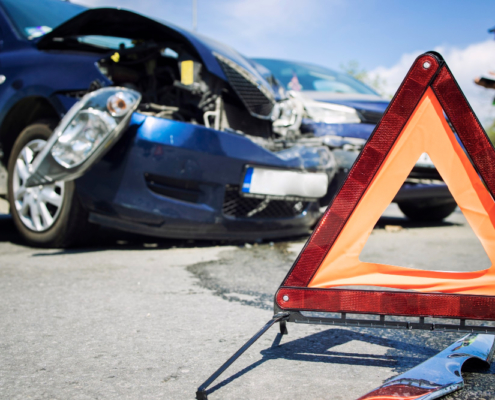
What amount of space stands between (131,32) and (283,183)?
1636 mm

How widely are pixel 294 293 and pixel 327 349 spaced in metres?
0.32

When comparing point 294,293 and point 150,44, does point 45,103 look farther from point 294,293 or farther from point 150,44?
point 294,293

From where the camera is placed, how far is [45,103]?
12.1 ft

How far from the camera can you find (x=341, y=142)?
4.57 metres

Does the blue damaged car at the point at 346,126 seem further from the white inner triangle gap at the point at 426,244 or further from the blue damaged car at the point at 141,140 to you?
the blue damaged car at the point at 141,140

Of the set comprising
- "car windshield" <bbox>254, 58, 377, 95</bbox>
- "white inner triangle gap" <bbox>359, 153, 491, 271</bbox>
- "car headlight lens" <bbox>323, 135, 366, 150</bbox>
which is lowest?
"white inner triangle gap" <bbox>359, 153, 491, 271</bbox>

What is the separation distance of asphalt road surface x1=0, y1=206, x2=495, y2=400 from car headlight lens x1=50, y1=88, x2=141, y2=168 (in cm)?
65

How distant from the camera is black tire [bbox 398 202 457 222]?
20.3 feet

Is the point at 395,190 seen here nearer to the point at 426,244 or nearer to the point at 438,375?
the point at 438,375

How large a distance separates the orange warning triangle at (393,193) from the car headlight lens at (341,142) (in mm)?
2858

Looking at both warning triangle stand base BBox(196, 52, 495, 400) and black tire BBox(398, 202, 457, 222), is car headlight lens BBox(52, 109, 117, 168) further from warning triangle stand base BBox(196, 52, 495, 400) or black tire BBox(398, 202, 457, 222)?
black tire BBox(398, 202, 457, 222)

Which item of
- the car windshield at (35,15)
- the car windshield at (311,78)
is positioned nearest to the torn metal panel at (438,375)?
the car windshield at (35,15)

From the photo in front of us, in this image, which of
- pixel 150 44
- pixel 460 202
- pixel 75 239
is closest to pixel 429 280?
pixel 460 202

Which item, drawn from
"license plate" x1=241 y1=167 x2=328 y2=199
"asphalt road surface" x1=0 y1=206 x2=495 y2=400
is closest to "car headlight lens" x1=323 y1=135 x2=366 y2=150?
"license plate" x1=241 y1=167 x2=328 y2=199
